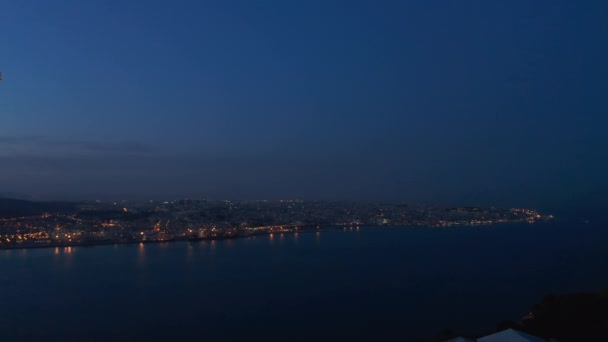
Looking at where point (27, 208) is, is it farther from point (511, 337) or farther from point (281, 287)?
point (511, 337)

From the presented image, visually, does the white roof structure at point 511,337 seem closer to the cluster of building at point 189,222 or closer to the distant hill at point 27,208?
the cluster of building at point 189,222

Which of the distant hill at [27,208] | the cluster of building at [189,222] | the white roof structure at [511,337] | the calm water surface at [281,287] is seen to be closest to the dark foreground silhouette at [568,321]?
the white roof structure at [511,337]

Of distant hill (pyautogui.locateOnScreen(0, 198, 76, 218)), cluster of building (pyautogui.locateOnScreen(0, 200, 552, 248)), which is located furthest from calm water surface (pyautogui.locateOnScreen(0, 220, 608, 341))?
distant hill (pyautogui.locateOnScreen(0, 198, 76, 218))

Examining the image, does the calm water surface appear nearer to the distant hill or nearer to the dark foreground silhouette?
the dark foreground silhouette

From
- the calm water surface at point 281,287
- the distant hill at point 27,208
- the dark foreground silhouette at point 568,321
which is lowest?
the calm water surface at point 281,287

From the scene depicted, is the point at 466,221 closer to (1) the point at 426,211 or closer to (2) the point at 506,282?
(1) the point at 426,211

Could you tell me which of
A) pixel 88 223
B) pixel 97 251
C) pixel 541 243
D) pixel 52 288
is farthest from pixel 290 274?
pixel 88 223
